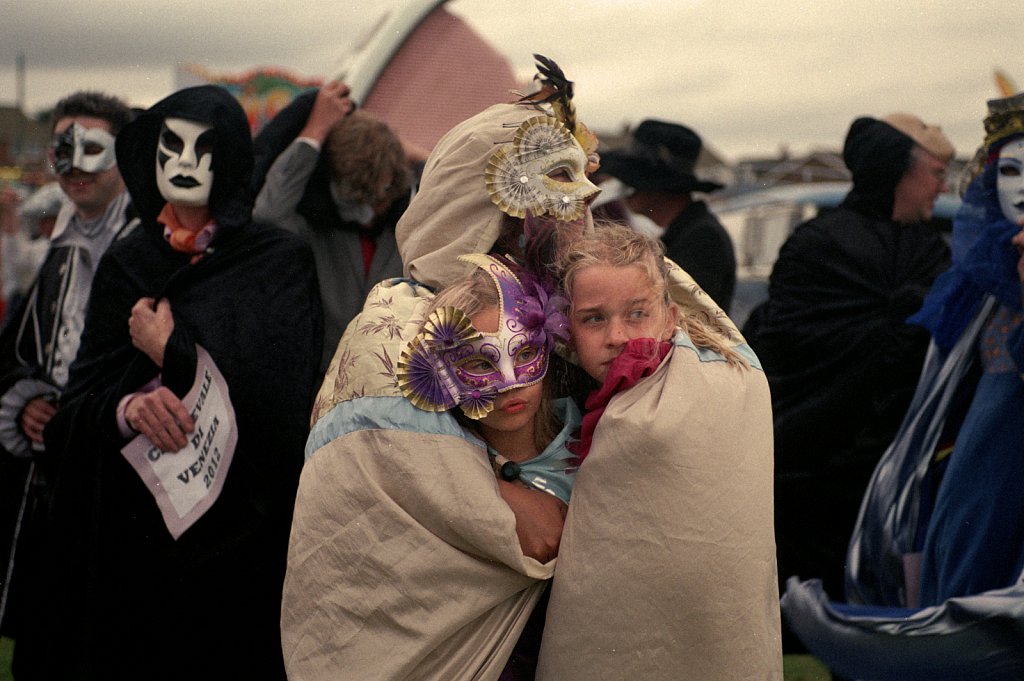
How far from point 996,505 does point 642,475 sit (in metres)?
2.06

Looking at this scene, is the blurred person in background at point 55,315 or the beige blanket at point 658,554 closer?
the beige blanket at point 658,554

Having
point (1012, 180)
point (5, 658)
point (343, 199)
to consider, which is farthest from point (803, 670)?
point (5, 658)

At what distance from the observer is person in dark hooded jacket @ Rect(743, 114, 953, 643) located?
520cm

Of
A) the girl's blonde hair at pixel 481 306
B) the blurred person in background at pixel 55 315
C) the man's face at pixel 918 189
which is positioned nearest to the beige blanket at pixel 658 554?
the girl's blonde hair at pixel 481 306

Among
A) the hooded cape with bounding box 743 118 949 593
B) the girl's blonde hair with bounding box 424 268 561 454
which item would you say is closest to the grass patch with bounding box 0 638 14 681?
the hooded cape with bounding box 743 118 949 593

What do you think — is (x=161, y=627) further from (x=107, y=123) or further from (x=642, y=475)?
(x=642, y=475)

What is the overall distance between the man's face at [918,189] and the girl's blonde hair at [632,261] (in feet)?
9.54

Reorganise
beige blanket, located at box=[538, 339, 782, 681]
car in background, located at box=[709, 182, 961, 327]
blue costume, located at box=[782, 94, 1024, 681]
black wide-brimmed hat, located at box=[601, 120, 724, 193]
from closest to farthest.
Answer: beige blanket, located at box=[538, 339, 782, 681]
blue costume, located at box=[782, 94, 1024, 681]
black wide-brimmed hat, located at box=[601, 120, 724, 193]
car in background, located at box=[709, 182, 961, 327]

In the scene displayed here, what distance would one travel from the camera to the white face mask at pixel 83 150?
17.4 ft

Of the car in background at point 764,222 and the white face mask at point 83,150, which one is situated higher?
the white face mask at point 83,150

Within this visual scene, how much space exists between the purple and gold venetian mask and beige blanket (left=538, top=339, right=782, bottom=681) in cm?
22

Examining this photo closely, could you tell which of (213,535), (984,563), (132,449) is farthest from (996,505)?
(132,449)

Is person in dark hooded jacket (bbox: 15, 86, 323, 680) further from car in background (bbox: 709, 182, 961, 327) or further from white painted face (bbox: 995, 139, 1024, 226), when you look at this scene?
car in background (bbox: 709, 182, 961, 327)

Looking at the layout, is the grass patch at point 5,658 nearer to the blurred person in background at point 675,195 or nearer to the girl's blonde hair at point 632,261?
the blurred person in background at point 675,195
